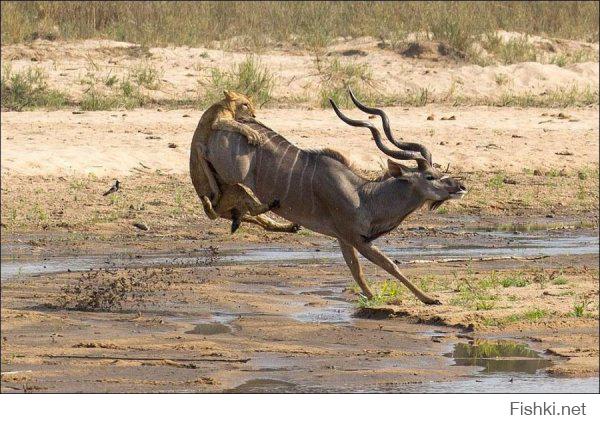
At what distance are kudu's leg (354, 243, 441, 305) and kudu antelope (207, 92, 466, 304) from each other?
1 cm

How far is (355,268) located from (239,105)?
1390 millimetres

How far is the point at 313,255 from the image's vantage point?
457 inches

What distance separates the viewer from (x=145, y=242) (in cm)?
1180

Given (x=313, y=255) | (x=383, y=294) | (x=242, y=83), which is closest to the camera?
(x=383, y=294)

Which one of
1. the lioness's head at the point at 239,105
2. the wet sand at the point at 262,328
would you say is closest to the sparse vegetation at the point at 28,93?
the wet sand at the point at 262,328

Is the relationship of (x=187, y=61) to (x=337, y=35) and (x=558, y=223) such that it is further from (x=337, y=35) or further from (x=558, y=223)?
(x=558, y=223)

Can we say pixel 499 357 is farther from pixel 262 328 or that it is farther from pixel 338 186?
pixel 338 186

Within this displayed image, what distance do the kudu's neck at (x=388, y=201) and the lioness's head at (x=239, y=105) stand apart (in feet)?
3.22

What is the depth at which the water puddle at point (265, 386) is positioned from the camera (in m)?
6.95

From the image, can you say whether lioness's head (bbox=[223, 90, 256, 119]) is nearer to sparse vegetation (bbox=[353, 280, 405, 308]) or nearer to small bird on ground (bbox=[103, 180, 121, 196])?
sparse vegetation (bbox=[353, 280, 405, 308])

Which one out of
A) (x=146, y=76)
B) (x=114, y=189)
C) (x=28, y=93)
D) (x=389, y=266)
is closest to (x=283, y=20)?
(x=146, y=76)

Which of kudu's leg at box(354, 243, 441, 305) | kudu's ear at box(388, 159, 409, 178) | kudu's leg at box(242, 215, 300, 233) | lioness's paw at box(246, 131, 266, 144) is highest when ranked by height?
lioness's paw at box(246, 131, 266, 144)

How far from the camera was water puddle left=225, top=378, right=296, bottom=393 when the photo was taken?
273 inches

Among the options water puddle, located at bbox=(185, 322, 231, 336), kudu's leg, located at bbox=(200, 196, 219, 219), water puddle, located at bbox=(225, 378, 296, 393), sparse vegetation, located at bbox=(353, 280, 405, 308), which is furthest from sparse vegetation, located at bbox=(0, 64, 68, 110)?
water puddle, located at bbox=(225, 378, 296, 393)
